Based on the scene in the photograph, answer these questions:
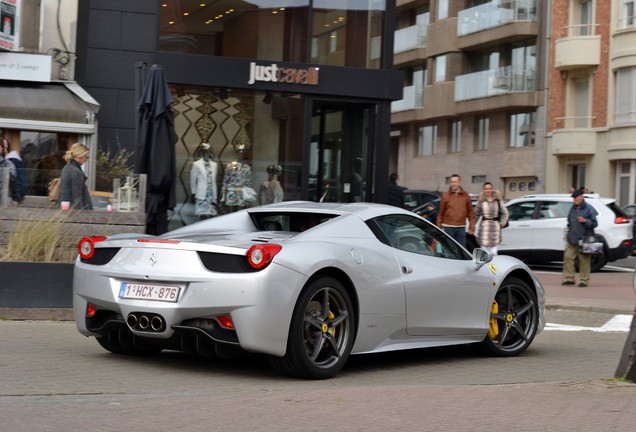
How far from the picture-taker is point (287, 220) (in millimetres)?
8922

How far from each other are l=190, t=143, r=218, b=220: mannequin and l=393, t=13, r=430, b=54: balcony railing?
36.3 metres

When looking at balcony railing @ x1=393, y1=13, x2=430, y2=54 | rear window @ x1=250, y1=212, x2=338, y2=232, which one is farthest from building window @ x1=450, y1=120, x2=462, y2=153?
rear window @ x1=250, y1=212, x2=338, y2=232

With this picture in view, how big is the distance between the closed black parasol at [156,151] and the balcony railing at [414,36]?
4206 centimetres

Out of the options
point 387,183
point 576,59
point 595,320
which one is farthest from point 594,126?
point 595,320

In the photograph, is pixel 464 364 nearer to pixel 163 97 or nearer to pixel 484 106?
pixel 163 97

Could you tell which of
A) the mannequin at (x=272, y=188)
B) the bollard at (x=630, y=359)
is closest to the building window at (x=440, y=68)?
the mannequin at (x=272, y=188)

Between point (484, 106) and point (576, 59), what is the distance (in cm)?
560

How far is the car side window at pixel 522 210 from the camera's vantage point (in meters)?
24.1

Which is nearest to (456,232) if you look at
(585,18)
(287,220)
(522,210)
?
(522,210)

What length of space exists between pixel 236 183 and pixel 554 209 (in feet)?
24.3

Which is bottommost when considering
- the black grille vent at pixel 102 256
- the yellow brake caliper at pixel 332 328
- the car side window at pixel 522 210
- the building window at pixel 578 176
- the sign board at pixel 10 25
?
the yellow brake caliper at pixel 332 328

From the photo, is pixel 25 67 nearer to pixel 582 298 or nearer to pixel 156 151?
pixel 156 151

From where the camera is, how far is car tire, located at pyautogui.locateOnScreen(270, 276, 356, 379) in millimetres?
7684

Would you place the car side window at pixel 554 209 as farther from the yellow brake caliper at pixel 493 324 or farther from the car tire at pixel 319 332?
the car tire at pixel 319 332
